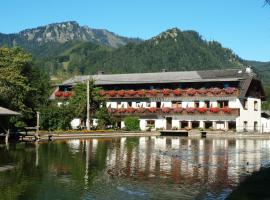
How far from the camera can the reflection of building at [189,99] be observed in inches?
3324

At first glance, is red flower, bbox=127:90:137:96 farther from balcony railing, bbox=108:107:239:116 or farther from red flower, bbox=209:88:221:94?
red flower, bbox=209:88:221:94

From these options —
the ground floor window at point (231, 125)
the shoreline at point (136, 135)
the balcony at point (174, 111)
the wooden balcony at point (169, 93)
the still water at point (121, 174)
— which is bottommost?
the still water at point (121, 174)

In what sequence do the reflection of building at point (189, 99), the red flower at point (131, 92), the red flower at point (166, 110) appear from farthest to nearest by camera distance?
the red flower at point (131, 92)
the red flower at point (166, 110)
the reflection of building at point (189, 99)

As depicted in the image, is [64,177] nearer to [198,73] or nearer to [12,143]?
[12,143]

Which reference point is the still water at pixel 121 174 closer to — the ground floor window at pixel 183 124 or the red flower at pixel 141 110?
the ground floor window at pixel 183 124

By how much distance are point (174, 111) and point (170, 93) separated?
3296 millimetres

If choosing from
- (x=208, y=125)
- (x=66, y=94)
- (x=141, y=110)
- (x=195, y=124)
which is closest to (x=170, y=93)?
(x=141, y=110)

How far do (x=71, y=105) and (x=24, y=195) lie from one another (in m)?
58.3

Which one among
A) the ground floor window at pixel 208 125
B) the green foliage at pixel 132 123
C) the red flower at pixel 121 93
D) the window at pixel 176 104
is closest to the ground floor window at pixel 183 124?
the window at pixel 176 104

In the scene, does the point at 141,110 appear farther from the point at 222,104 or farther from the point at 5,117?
the point at 5,117

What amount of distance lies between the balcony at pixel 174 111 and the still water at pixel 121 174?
41.1 meters

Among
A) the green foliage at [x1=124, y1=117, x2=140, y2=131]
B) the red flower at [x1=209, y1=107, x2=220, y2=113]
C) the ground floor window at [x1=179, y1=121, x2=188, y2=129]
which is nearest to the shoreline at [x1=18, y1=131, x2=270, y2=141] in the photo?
the green foliage at [x1=124, y1=117, x2=140, y2=131]

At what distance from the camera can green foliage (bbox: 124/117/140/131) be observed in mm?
85431

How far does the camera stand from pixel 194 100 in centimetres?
8738
